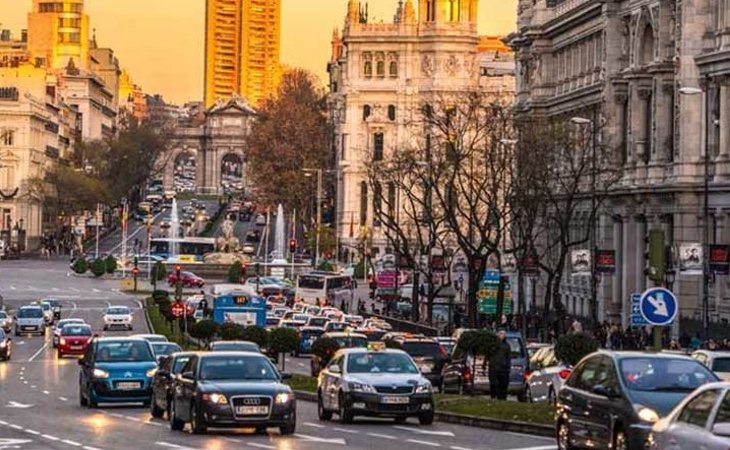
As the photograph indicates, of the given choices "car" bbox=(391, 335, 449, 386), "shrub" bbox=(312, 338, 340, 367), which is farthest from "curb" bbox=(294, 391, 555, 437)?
"shrub" bbox=(312, 338, 340, 367)

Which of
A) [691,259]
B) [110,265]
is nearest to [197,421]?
[691,259]

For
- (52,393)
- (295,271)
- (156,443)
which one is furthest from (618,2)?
(295,271)

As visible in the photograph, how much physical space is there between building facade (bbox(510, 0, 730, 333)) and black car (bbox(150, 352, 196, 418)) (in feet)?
88.9

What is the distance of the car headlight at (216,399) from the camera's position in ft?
118

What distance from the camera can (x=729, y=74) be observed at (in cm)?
7825

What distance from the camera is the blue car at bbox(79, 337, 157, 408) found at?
150 feet

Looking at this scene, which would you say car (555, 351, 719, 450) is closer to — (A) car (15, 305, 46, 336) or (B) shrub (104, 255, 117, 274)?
(A) car (15, 305, 46, 336)

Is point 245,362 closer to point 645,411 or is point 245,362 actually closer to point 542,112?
point 645,411

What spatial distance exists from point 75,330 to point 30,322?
20.0m

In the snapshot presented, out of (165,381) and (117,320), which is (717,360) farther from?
(117,320)

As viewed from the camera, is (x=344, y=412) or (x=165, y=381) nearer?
(x=344, y=412)

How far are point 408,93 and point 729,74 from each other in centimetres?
12119

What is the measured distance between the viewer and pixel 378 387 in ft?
129

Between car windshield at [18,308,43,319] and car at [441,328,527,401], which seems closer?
car at [441,328,527,401]
